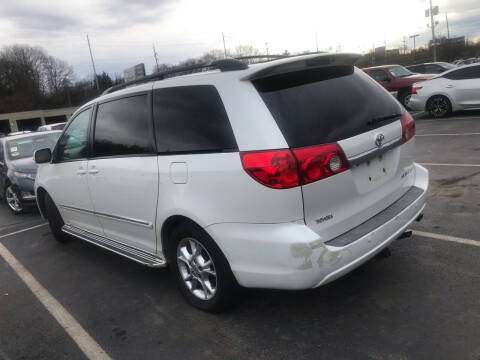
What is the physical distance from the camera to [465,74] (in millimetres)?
12406

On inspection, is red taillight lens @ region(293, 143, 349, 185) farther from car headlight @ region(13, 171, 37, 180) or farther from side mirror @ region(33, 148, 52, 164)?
car headlight @ region(13, 171, 37, 180)

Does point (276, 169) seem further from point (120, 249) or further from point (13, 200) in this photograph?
point (13, 200)

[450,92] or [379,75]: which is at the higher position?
[379,75]

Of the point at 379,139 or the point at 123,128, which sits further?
the point at 123,128

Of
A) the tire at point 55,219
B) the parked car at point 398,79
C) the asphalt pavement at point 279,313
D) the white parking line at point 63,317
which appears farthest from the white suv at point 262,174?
the parked car at point 398,79

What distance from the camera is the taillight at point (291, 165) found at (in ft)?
8.75

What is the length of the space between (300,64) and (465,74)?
11.3 m

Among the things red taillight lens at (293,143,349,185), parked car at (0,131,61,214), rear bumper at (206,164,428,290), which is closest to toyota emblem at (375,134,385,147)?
red taillight lens at (293,143,349,185)

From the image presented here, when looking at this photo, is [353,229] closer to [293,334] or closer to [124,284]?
[293,334]

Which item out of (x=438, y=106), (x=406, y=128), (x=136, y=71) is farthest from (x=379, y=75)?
(x=406, y=128)

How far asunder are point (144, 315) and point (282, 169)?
69.0 inches

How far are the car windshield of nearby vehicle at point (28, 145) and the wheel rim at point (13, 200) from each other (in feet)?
2.14

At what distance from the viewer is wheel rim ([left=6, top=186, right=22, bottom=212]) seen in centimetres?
795

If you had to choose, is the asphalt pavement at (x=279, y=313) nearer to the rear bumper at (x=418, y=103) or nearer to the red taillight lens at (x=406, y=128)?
the red taillight lens at (x=406, y=128)
